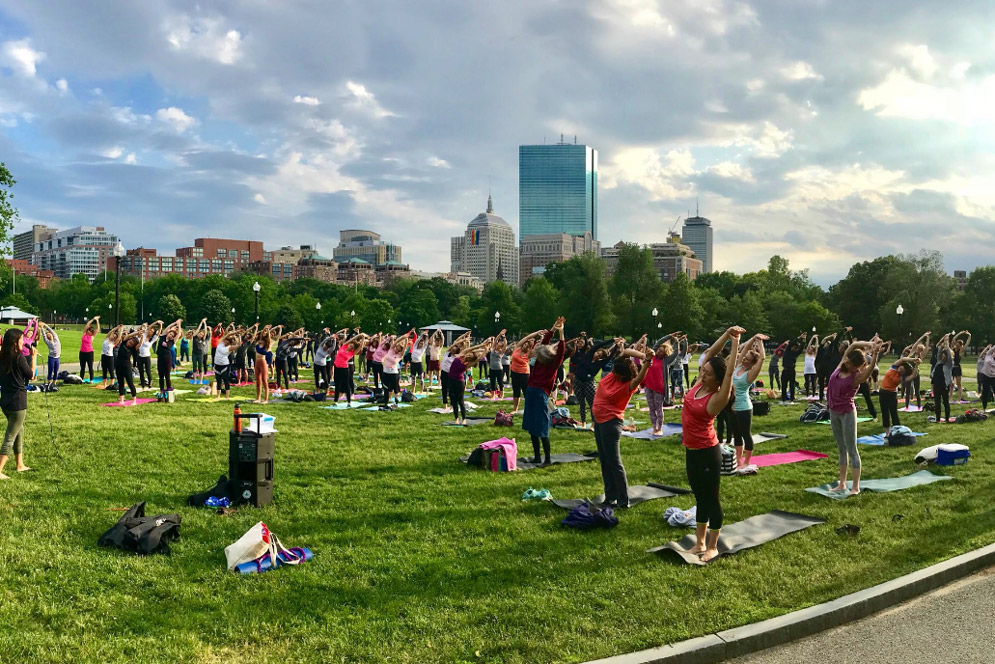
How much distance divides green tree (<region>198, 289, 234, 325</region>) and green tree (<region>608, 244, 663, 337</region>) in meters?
63.4

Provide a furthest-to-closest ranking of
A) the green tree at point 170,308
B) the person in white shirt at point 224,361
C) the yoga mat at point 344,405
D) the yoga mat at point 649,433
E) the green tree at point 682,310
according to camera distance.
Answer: the green tree at point 170,308
the green tree at point 682,310
the person in white shirt at point 224,361
the yoga mat at point 344,405
the yoga mat at point 649,433

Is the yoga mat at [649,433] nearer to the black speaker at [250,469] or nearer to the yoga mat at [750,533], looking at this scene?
the yoga mat at [750,533]

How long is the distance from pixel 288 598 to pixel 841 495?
7675 mm

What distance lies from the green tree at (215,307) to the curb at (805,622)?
357ft

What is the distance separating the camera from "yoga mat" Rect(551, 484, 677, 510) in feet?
30.2

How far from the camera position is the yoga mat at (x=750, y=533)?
7363mm

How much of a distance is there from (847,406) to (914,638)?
470cm

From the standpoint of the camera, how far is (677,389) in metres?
26.5

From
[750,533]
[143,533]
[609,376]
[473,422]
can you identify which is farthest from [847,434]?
[143,533]

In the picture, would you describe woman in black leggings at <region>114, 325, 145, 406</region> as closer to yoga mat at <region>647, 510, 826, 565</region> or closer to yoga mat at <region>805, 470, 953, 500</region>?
yoga mat at <region>647, 510, 826, 565</region>

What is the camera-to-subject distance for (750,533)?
8008 mm

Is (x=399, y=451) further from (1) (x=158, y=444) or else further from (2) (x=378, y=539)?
(2) (x=378, y=539)

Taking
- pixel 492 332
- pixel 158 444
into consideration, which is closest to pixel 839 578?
pixel 158 444

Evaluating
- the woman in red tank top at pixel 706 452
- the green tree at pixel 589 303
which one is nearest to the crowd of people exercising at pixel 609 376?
the woman in red tank top at pixel 706 452
